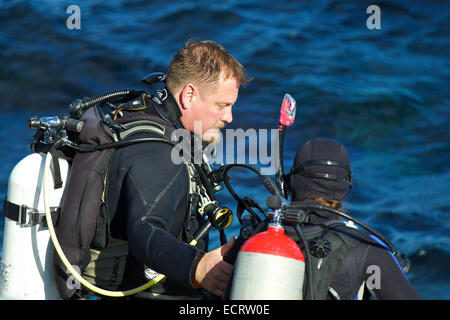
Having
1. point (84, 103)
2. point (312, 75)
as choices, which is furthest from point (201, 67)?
point (312, 75)

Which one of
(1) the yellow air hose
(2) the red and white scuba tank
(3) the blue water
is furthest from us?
(3) the blue water

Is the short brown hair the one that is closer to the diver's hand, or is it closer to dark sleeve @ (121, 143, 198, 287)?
dark sleeve @ (121, 143, 198, 287)

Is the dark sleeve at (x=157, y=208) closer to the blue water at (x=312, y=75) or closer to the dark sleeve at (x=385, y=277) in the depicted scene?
the dark sleeve at (x=385, y=277)

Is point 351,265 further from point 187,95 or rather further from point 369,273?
point 187,95

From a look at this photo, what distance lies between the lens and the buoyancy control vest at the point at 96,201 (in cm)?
310

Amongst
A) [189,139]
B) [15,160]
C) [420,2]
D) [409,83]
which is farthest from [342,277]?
[420,2]

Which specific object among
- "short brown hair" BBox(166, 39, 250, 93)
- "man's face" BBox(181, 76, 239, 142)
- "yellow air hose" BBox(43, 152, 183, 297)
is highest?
"short brown hair" BBox(166, 39, 250, 93)

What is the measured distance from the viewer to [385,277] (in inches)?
100

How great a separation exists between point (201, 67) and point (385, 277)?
167cm

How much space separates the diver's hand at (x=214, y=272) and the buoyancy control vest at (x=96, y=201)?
60 centimetres

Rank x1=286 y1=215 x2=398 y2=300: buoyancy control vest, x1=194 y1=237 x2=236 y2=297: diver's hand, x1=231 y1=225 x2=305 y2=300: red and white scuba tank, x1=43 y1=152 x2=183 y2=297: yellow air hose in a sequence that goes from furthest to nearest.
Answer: x1=43 y1=152 x2=183 y2=297: yellow air hose
x1=194 y1=237 x2=236 y2=297: diver's hand
x1=286 y1=215 x2=398 y2=300: buoyancy control vest
x1=231 y1=225 x2=305 y2=300: red and white scuba tank

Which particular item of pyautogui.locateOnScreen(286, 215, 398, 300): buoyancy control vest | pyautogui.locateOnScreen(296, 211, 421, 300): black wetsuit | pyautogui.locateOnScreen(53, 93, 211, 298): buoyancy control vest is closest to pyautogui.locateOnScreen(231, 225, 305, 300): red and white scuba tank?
pyautogui.locateOnScreen(286, 215, 398, 300): buoyancy control vest

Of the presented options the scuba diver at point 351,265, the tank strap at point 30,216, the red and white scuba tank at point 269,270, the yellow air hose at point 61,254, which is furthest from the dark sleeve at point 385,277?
the tank strap at point 30,216

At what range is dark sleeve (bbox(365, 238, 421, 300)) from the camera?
2525 millimetres
